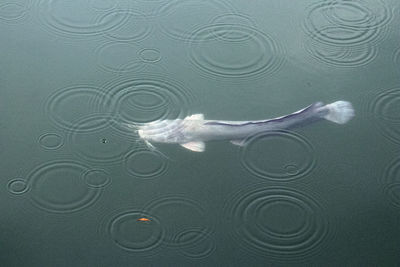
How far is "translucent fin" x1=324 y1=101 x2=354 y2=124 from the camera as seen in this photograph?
4.51 metres

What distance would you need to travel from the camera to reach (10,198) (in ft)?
13.0

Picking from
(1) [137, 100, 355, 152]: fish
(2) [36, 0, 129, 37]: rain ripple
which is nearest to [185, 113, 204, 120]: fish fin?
(1) [137, 100, 355, 152]: fish

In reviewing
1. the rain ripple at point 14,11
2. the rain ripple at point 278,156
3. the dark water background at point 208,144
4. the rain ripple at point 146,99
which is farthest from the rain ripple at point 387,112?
the rain ripple at point 14,11

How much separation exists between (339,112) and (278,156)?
24.5 inches

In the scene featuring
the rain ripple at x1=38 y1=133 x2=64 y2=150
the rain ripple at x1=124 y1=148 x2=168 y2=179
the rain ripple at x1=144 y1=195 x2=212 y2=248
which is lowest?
the rain ripple at x1=144 y1=195 x2=212 y2=248

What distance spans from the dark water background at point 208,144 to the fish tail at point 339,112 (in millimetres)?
62

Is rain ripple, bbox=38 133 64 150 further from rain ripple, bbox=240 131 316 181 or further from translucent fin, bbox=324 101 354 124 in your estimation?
translucent fin, bbox=324 101 354 124

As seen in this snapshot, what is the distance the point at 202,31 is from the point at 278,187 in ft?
5.18

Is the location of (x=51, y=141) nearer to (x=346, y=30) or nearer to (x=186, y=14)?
(x=186, y=14)

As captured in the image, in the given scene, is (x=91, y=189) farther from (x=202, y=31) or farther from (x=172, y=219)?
(x=202, y=31)

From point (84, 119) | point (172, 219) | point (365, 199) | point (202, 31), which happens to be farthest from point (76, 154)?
point (365, 199)

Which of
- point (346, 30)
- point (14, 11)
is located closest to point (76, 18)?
point (14, 11)

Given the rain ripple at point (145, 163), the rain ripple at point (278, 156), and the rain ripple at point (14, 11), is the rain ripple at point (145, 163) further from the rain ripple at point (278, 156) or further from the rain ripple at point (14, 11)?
the rain ripple at point (14, 11)

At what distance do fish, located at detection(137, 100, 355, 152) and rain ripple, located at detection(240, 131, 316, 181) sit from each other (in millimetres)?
59
